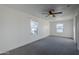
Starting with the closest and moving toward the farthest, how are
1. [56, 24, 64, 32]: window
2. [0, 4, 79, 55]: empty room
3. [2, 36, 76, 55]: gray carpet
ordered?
[2, 36, 76, 55]: gray carpet, [0, 4, 79, 55]: empty room, [56, 24, 64, 32]: window

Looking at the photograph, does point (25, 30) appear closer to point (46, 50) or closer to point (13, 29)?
point (13, 29)

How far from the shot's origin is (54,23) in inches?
481

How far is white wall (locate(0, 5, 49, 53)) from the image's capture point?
416cm

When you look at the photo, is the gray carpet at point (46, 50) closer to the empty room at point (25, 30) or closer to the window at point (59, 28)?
the empty room at point (25, 30)

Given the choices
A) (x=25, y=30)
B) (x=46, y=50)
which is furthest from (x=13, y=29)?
(x=46, y=50)

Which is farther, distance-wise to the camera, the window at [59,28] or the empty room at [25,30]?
the window at [59,28]

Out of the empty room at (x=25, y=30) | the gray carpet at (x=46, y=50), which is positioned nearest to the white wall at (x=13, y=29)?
the empty room at (x=25, y=30)

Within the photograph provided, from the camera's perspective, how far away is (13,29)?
4.86 meters

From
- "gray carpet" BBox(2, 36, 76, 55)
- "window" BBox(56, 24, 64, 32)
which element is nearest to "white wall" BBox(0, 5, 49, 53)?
"gray carpet" BBox(2, 36, 76, 55)

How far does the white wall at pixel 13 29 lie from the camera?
13.6 ft

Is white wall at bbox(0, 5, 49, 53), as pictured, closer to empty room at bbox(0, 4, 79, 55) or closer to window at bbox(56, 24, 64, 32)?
empty room at bbox(0, 4, 79, 55)
